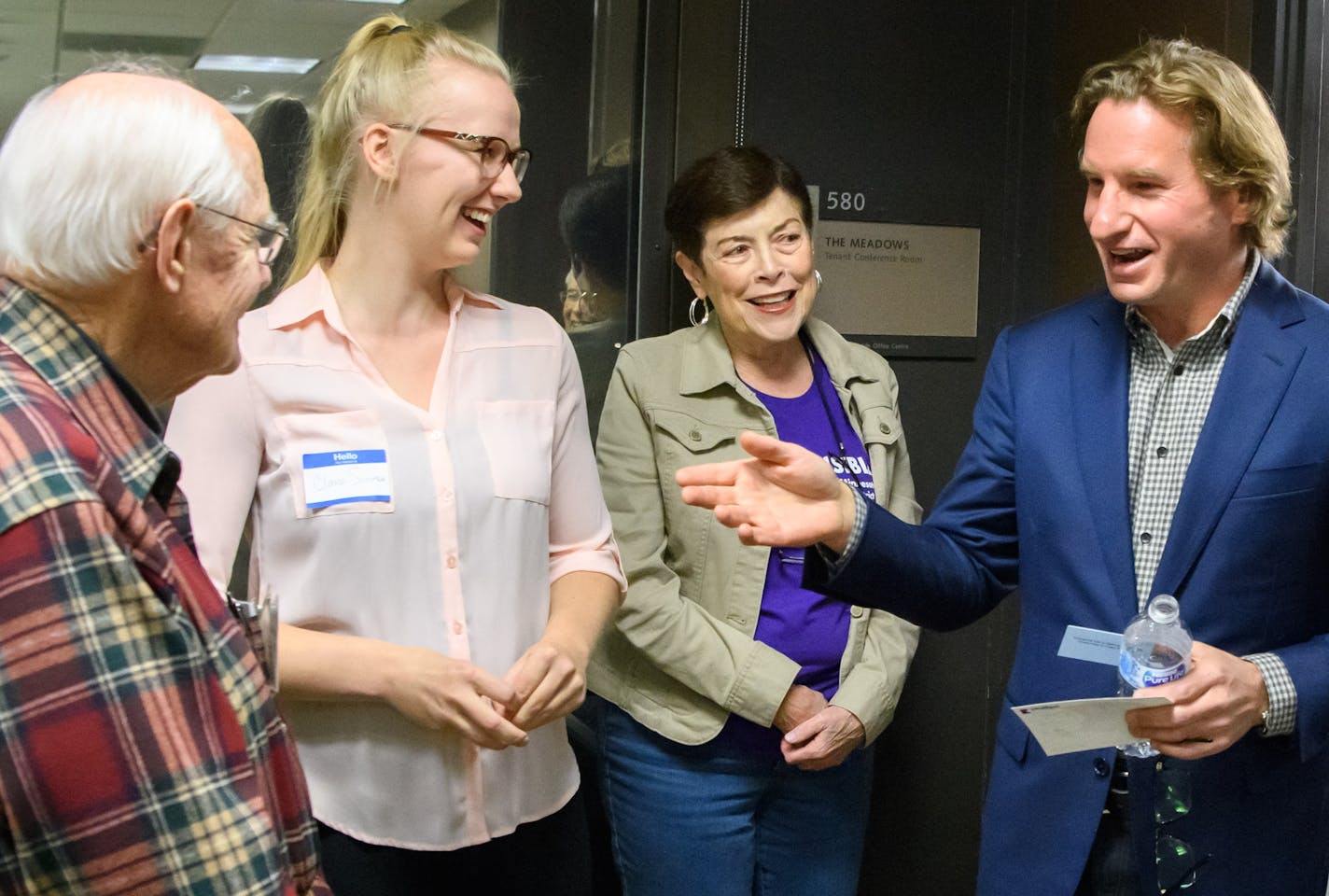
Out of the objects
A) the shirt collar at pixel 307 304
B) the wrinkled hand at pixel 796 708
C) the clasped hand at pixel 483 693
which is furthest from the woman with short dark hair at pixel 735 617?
the shirt collar at pixel 307 304

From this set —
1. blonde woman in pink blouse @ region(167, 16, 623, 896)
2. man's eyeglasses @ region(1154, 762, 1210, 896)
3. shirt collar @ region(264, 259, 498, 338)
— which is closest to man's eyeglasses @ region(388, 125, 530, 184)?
blonde woman in pink blouse @ region(167, 16, 623, 896)

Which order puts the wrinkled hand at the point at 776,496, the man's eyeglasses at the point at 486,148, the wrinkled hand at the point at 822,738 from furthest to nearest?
the wrinkled hand at the point at 822,738 < the man's eyeglasses at the point at 486,148 < the wrinkled hand at the point at 776,496

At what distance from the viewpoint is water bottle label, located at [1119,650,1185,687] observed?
1.66 m

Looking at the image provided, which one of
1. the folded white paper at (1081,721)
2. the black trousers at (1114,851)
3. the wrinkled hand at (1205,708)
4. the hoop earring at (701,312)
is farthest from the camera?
the hoop earring at (701,312)

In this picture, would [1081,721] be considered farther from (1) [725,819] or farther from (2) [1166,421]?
(1) [725,819]

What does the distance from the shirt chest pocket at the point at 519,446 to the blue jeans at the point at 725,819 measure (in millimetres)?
736

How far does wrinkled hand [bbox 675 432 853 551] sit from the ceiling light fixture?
1422 mm

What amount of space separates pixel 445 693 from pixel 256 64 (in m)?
1.51

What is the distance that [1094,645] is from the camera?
170cm

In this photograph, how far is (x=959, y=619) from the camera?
2.05m

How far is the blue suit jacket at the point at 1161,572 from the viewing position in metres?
1.81

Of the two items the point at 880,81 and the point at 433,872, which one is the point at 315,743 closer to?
the point at 433,872

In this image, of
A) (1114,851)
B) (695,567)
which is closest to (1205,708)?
(1114,851)

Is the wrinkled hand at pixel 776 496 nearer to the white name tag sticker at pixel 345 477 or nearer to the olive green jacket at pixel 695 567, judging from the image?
the white name tag sticker at pixel 345 477
